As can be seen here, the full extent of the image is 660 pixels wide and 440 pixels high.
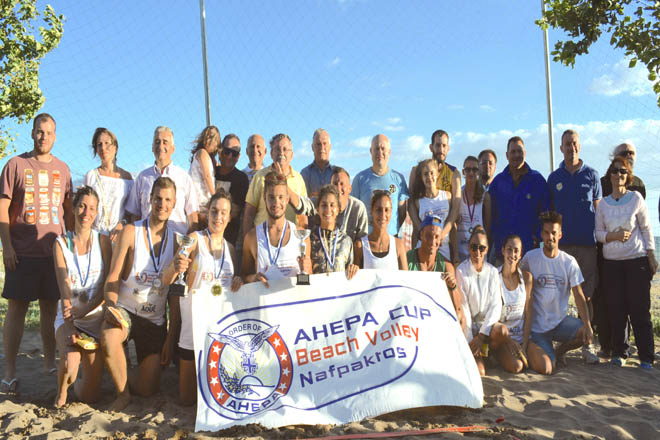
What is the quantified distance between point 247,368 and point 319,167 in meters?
2.58

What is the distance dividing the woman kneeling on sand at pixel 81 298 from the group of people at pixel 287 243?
0.01 m

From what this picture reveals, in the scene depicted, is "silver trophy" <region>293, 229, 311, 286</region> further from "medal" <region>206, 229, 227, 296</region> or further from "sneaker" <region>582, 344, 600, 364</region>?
"sneaker" <region>582, 344, 600, 364</region>

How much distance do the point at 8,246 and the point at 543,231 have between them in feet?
17.8

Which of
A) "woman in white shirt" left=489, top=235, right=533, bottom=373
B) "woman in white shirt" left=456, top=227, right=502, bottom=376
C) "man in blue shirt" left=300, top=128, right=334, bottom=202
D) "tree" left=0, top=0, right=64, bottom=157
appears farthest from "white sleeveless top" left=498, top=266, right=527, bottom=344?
"tree" left=0, top=0, right=64, bottom=157

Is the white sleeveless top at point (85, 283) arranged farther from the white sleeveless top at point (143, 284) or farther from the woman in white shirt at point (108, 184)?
the woman in white shirt at point (108, 184)

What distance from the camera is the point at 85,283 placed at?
4.15m

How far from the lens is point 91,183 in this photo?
4715 mm

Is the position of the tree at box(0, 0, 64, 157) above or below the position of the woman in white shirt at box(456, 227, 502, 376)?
above

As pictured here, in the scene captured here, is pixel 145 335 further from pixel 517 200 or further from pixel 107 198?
pixel 517 200

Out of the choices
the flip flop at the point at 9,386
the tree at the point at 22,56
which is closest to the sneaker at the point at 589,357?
the flip flop at the point at 9,386

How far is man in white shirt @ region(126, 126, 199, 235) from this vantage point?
4.76m

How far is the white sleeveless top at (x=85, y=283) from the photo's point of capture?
13.5 feet

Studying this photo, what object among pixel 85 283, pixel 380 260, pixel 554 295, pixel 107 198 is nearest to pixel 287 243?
pixel 380 260

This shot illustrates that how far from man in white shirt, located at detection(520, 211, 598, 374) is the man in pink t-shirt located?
487 cm
